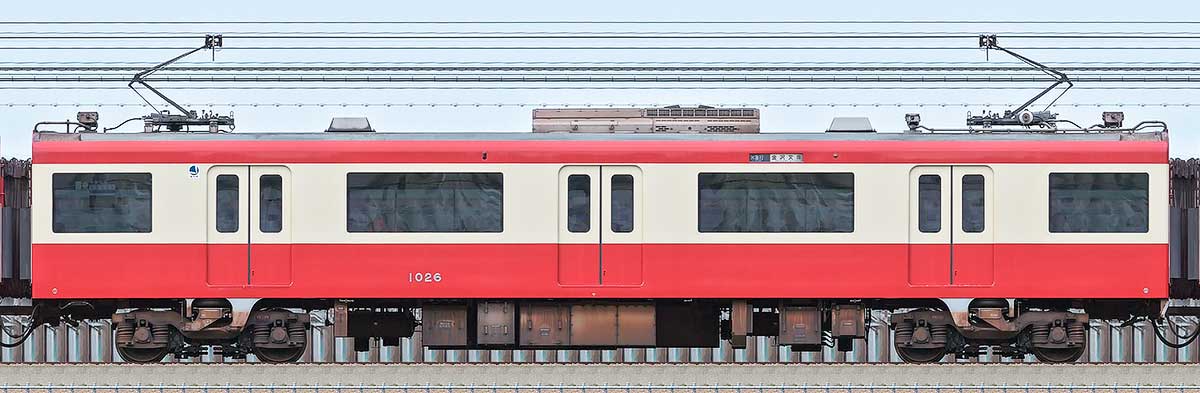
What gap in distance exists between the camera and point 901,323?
52.1ft

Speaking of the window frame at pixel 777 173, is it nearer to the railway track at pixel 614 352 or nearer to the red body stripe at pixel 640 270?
the red body stripe at pixel 640 270

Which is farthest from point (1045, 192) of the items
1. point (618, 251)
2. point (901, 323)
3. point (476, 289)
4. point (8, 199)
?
point (8, 199)

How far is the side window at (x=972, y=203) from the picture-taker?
49.8ft

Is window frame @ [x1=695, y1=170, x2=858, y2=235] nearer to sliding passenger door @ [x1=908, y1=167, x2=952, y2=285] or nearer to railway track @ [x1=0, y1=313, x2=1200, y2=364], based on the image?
sliding passenger door @ [x1=908, y1=167, x2=952, y2=285]

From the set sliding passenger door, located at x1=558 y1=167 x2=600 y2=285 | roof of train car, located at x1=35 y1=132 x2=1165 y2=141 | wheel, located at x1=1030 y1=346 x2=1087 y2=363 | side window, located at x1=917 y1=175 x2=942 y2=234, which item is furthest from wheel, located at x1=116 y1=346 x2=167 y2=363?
wheel, located at x1=1030 y1=346 x2=1087 y2=363

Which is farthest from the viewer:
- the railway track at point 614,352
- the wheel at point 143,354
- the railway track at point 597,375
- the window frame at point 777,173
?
the railway track at point 614,352

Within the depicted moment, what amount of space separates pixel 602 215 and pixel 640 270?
0.65 m

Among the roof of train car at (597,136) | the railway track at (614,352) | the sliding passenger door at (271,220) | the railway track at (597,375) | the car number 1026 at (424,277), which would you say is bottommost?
the railway track at (614,352)

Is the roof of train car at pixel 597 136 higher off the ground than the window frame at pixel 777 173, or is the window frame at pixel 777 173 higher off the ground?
the roof of train car at pixel 597 136

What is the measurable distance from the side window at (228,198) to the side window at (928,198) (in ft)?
21.4

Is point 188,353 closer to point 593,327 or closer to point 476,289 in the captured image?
point 476,289

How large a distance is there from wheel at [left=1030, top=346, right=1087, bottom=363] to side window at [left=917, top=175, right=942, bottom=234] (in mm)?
1859

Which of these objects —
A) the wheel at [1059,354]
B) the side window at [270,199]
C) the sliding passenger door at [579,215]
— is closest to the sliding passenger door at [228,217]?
the side window at [270,199]

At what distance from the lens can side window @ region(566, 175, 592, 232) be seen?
49.6 ft
